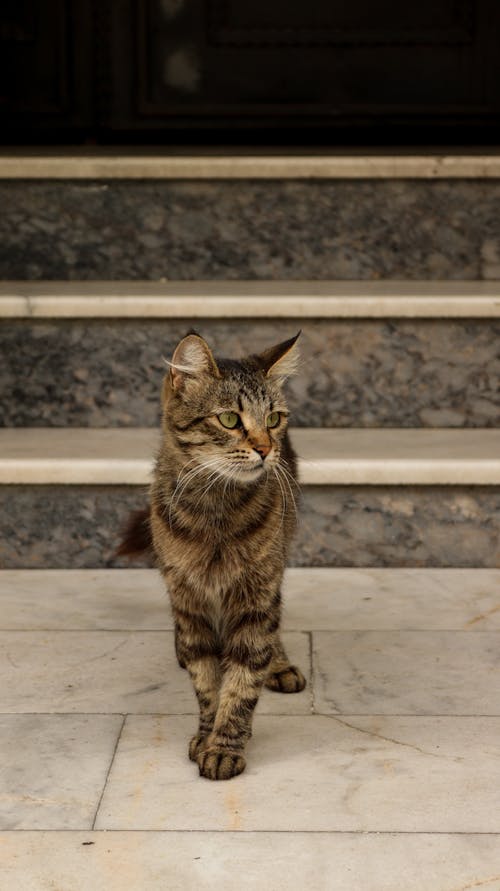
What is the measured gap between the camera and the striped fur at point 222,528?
2.33m

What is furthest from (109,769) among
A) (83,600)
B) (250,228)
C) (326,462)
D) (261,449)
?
(250,228)

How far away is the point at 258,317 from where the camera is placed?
3615 millimetres

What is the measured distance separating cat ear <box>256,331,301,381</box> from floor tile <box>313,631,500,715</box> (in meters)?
0.64

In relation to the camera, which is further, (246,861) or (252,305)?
(252,305)

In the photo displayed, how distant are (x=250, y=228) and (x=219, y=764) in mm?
2152

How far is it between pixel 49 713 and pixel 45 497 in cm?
92

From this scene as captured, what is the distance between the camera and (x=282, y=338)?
3607 millimetres

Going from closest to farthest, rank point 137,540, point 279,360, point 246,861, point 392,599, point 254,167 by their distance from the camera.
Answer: point 246,861 < point 279,360 < point 137,540 < point 392,599 < point 254,167

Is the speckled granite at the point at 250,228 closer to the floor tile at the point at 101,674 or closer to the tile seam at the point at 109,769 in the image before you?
the floor tile at the point at 101,674

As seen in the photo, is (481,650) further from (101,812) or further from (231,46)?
(231,46)

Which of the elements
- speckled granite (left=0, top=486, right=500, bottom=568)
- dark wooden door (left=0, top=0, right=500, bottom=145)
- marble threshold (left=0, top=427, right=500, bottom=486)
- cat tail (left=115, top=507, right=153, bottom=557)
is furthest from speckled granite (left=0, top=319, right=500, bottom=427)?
dark wooden door (left=0, top=0, right=500, bottom=145)

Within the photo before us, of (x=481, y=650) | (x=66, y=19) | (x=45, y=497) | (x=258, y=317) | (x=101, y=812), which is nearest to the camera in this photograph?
(x=101, y=812)

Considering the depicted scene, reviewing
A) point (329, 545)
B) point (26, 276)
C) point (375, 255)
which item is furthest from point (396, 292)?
point (26, 276)

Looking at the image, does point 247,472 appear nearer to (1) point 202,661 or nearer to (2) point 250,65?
(1) point 202,661
